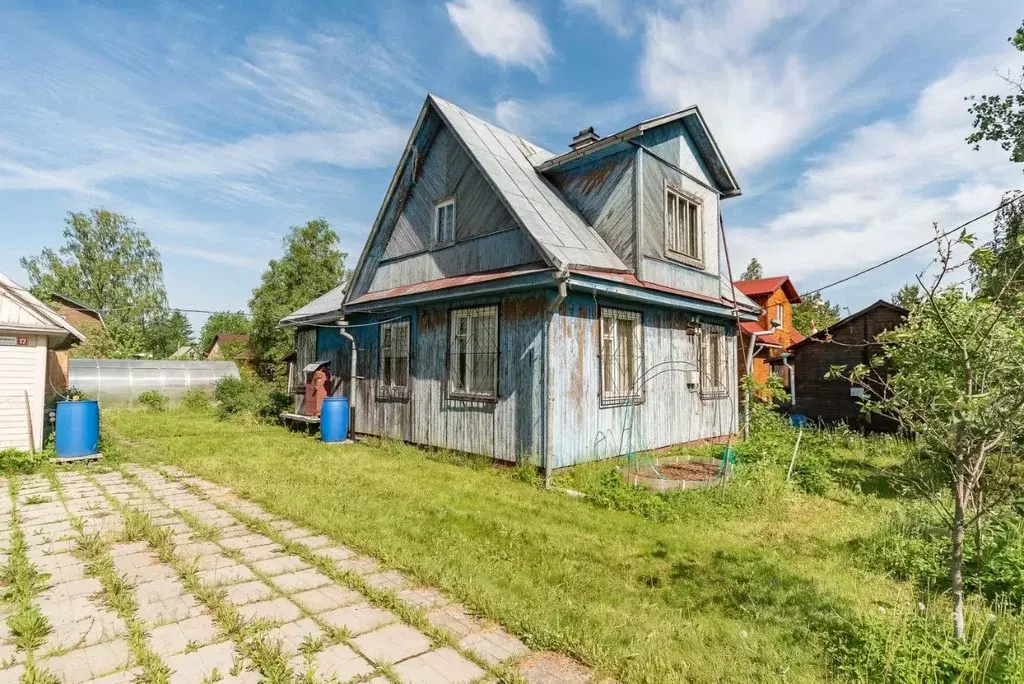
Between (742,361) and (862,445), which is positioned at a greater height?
(742,361)

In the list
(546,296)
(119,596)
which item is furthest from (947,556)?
(119,596)

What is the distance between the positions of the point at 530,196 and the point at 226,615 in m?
8.13

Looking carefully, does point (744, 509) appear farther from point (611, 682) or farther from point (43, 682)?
point (43, 682)

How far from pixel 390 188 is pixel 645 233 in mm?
6004

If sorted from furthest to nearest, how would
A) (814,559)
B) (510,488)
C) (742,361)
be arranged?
1. (742,361)
2. (510,488)
3. (814,559)

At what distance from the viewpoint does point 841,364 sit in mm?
14867

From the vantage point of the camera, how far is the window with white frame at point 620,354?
361 inches

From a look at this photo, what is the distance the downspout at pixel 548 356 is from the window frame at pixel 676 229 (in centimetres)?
353

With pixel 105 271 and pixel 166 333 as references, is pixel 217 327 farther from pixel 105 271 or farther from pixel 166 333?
pixel 105 271

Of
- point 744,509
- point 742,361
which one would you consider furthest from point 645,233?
point 742,361

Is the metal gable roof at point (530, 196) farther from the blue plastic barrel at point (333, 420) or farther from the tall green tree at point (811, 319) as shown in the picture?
the blue plastic barrel at point (333, 420)

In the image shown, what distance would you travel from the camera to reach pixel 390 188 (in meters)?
12.0

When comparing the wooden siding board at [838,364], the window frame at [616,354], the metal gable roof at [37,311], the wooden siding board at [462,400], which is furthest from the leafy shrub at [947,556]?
the metal gable roof at [37,311]

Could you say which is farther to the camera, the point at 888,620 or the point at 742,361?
the point at 742,361
